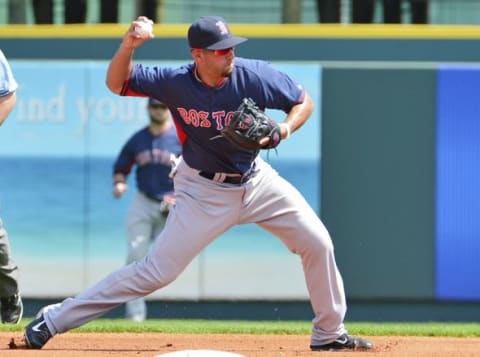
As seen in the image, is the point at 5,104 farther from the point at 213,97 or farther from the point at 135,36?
the point at 213,97

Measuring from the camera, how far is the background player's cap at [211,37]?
5.84m

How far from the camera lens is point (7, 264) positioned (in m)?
7.21

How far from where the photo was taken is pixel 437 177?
10.4 metres

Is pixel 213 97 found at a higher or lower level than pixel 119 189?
higher

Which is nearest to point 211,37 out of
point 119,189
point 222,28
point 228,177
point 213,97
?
point 222,28

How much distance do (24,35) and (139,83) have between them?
193 inches

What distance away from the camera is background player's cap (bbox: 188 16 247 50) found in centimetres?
584

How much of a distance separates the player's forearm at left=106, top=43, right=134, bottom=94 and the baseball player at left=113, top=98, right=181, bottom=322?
12.4 ft

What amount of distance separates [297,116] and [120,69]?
86cm

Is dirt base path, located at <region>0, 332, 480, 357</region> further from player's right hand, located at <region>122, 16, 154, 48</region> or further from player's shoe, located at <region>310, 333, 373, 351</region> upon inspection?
player's right hand, located at <region>122, 16, 154, 48</region>

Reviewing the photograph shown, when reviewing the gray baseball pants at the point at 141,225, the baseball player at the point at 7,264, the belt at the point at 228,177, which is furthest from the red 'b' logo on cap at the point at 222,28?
the gray baseball pants at the point at 141,225

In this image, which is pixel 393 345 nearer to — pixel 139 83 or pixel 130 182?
pixel 139 83

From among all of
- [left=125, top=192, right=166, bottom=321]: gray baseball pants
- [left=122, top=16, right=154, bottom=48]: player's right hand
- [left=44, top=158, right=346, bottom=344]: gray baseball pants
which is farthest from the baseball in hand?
[left=125, top=192, right=166, bottom=321]: gray baseball pants

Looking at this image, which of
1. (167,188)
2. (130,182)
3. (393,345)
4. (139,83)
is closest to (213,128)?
(139,83)
